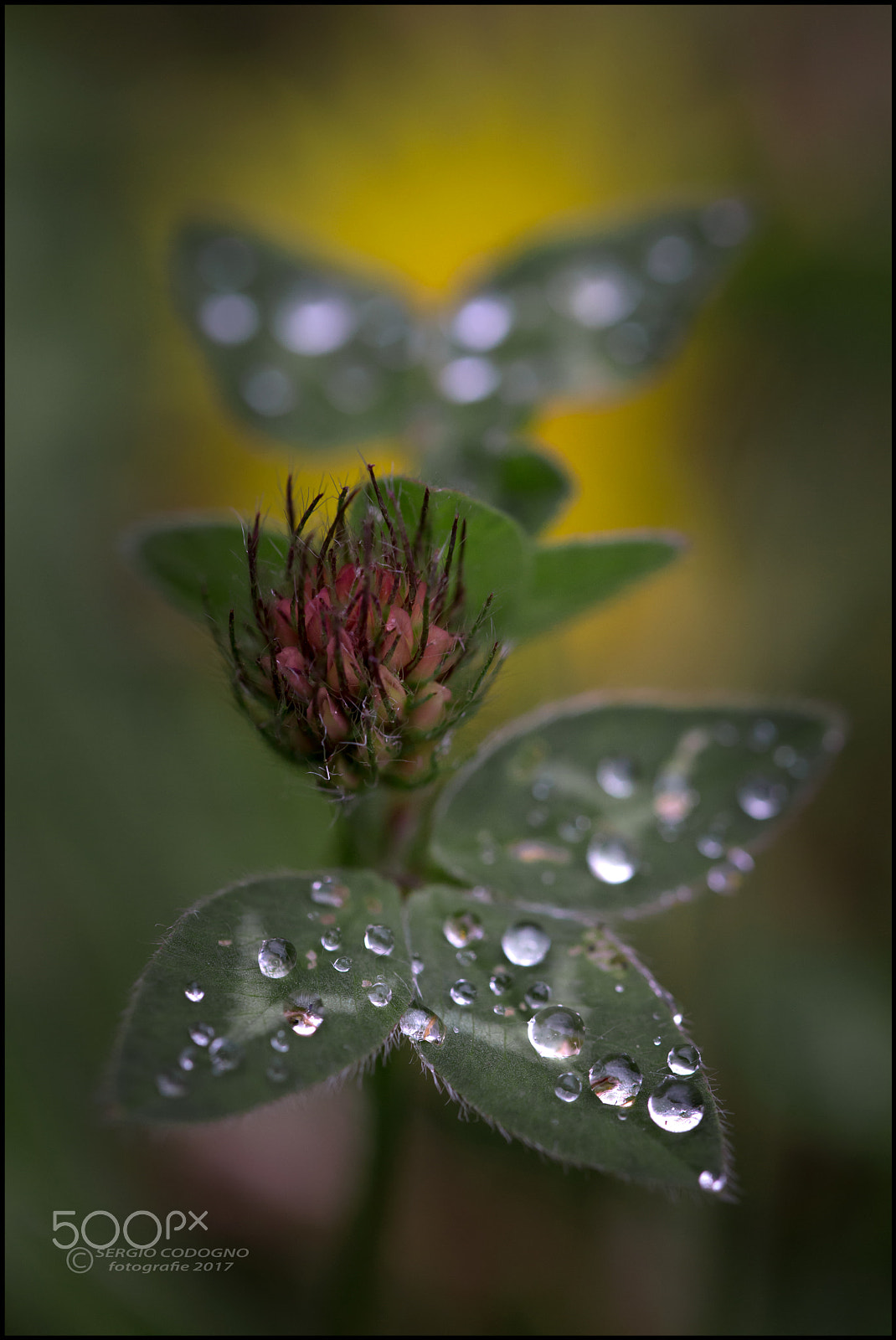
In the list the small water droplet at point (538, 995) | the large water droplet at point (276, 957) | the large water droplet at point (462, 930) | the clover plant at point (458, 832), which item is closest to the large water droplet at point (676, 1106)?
the clover plant at point (458, 832)

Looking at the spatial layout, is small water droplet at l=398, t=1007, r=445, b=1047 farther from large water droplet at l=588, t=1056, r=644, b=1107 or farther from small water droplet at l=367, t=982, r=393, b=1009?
large water droplet at l=588, t=1056, r=644, b=1107

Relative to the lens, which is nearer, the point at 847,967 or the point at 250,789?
the point at 847,967

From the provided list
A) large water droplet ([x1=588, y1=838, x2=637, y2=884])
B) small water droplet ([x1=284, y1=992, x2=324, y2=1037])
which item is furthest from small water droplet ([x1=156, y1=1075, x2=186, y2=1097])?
large water droplet ([x1=588, y1=838, x2=637, y2=884])

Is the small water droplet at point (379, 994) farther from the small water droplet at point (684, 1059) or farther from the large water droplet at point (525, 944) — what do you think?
the small water droplet at point (684, 1059)

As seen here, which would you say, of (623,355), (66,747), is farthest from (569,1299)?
(623,355)

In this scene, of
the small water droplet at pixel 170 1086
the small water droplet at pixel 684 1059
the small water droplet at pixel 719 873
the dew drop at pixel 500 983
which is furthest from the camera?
the small water droplet at pixel 719 873

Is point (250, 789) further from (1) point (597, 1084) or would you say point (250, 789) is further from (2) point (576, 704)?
(1) point (597, 1084)

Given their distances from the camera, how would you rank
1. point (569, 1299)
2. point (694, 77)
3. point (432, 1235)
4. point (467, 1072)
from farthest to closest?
point (694, 77)
point (432, 1235)
point (569, 1299)
point (467, 1072)
